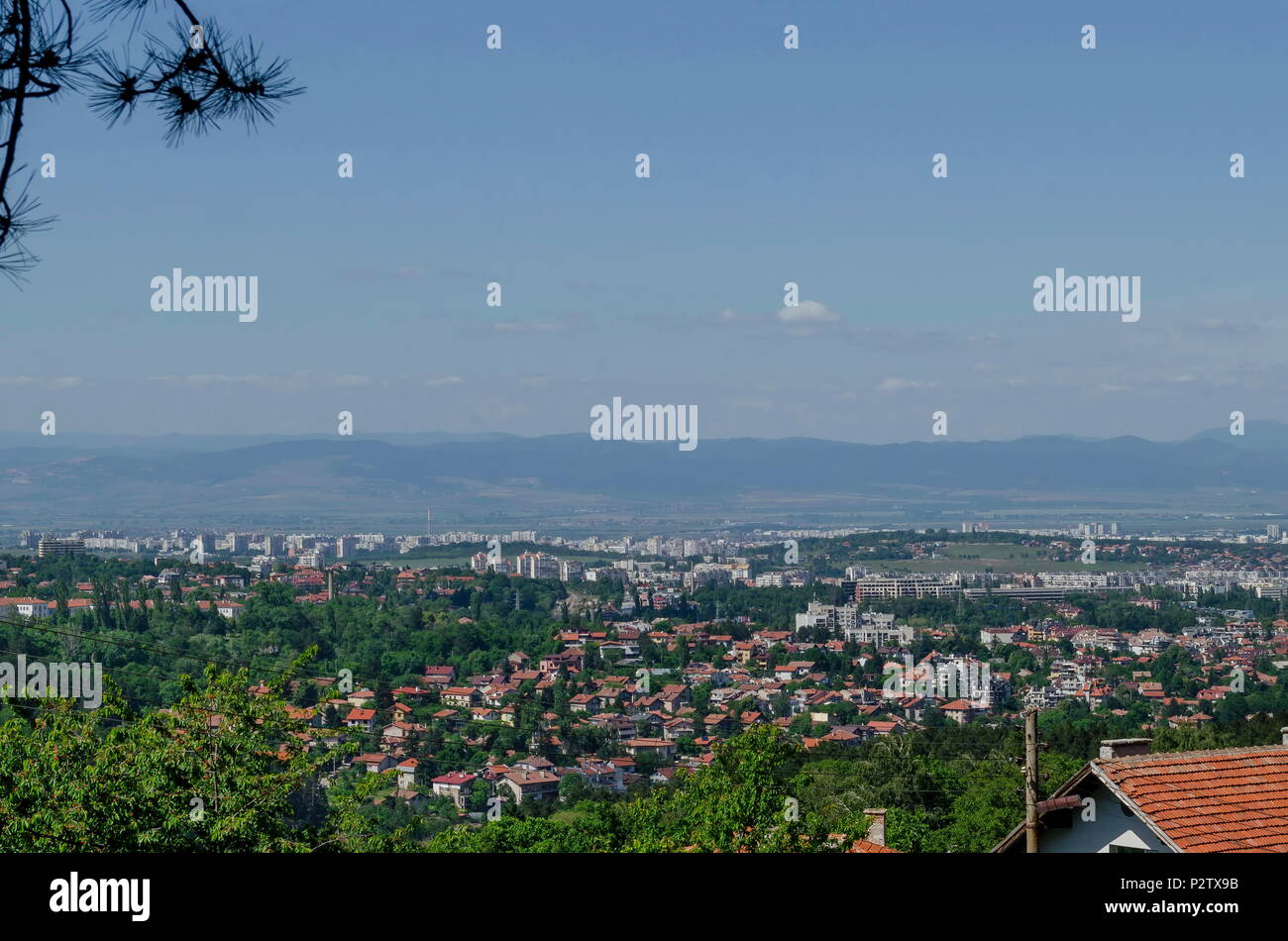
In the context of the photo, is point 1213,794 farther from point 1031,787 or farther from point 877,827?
point 877,827

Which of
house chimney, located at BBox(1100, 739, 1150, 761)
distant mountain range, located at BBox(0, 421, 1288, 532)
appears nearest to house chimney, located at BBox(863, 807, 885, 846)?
house chimney, located at BBox(1100, 739, 1150, 761)

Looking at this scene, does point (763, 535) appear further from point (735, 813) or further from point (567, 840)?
point (735, 813)

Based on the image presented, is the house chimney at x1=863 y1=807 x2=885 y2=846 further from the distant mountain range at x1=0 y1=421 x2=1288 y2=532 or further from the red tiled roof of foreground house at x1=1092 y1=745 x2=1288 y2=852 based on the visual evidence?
the distant mountain range at x1=0 y1=421 x2=1288 y2=532

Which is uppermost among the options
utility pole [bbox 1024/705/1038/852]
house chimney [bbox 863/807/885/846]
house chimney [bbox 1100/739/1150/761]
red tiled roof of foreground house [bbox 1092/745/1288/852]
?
utility pole [bbox 1024/705/1038/852]

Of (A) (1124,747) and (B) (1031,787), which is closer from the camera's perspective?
(B) (1031,787)

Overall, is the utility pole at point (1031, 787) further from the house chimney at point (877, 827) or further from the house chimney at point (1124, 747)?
the house chimney at point (877, 827)

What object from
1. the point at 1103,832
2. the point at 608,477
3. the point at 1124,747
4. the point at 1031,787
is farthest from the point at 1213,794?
the point at 608,477
